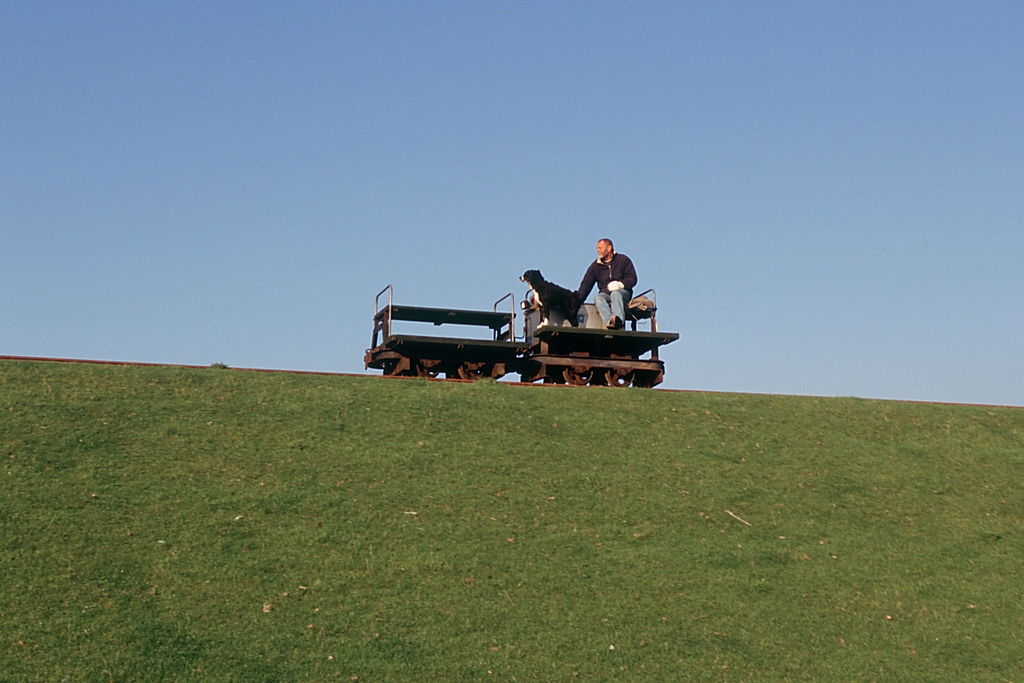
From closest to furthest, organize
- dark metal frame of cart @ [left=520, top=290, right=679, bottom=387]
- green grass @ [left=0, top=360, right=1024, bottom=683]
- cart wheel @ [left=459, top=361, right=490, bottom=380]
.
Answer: green grass @ [left=0, top=360, right=1024, bottom=683] < dark metal frame of cart @ [left=520, top=290, right=679, bottom=387] < cart wheel @ [left=459, top=361, right=490, bottom=380]

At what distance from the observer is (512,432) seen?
13211mm

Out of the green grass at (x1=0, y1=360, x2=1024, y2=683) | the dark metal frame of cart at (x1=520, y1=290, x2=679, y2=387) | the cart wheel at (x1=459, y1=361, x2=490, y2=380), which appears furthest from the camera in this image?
the cart wheel at (x1=459, y1=361, x2=490, y2=380)

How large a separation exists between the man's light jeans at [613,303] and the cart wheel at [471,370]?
2352mm

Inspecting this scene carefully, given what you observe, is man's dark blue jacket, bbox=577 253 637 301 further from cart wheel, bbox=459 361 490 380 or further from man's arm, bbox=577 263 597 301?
cart wheel, bbox=459 361 490 380

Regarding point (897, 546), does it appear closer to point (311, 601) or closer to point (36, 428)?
point (311, 601)

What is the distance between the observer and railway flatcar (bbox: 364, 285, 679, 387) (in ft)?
56.5

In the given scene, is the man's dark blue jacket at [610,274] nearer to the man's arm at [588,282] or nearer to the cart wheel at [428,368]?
the man's arm at [588,282]

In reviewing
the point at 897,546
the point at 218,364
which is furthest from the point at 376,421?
the point at 897,546

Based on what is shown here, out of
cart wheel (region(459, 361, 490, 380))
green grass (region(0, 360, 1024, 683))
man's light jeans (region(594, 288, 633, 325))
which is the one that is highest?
man's light jeans (region(594, 288, 633, 325))

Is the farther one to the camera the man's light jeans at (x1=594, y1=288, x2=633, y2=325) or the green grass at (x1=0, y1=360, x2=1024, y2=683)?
the man's light jeans at (x1=594, y1=288, x2=633, y2=325)

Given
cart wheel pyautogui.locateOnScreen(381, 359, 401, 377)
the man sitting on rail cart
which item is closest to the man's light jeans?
the man sitting on rail cart

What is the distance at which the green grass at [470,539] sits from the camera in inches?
326

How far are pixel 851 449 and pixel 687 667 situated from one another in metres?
6.40

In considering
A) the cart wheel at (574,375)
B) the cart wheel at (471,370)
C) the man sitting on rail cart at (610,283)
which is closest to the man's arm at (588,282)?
the man sitting on rail cart at (610,283)
